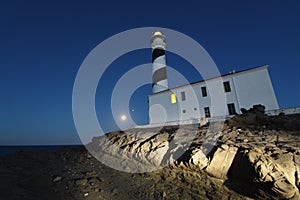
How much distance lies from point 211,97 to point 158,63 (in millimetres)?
15921

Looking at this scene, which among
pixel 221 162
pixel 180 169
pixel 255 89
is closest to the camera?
pixel 221 162

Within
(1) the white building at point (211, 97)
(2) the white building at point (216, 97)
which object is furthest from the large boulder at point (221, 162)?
(1) the white building at point (211, 97)

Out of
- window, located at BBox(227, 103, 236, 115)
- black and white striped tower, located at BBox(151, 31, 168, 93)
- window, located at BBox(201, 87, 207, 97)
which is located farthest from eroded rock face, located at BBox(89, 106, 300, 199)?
black and white striped tower, located at BBox(151, 31, 168, 93)

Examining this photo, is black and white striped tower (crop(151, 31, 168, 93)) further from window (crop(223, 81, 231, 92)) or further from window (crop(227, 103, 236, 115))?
window (crop(227, 103, 236, 115))

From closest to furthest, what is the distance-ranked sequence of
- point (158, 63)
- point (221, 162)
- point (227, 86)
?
point (221, 162) < point (227, 86) < point (158, 63)

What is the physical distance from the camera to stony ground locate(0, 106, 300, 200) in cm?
661

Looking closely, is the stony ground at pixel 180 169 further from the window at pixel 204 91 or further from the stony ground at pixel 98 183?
the window at pixel 204 91

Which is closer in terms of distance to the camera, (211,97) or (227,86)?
(227,86)

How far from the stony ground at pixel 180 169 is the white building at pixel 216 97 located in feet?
25.2

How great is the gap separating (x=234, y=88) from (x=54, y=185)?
21209 mm

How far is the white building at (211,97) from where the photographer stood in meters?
19.7

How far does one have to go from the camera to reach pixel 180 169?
8.61 metres

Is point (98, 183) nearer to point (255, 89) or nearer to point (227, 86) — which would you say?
point (227, 86)

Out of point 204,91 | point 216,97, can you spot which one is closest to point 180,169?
point 216,97
